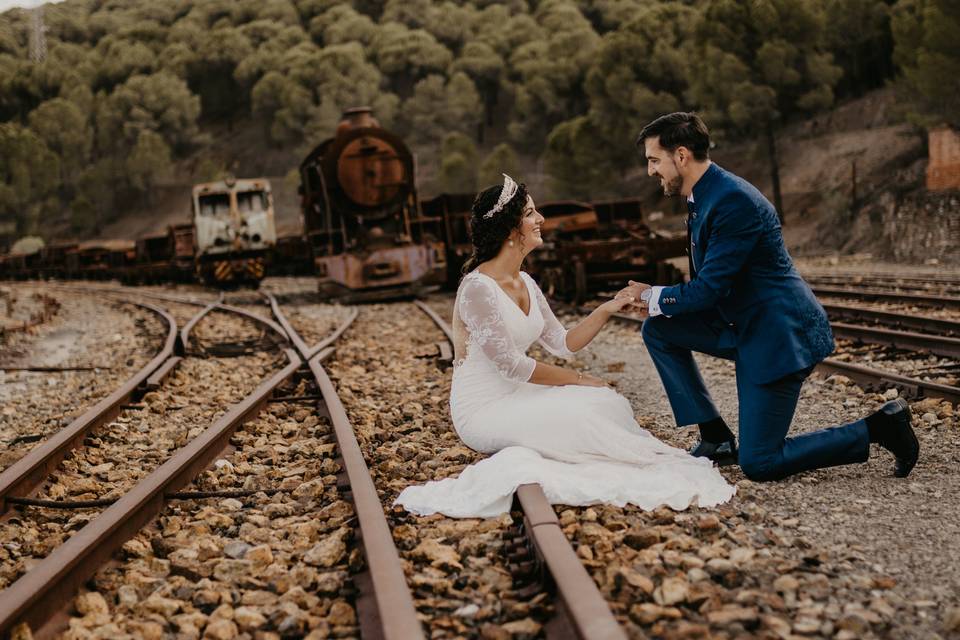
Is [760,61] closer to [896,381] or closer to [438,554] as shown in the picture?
[896,381]

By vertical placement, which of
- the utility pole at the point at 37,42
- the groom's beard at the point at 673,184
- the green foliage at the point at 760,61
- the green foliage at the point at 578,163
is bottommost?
the groom's beard at the point at 673,184

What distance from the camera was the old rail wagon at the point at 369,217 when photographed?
17188mm

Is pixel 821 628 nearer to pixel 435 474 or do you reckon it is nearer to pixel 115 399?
pixel 435 474

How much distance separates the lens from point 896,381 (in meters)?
6.16

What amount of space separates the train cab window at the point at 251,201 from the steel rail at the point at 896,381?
2029 cm

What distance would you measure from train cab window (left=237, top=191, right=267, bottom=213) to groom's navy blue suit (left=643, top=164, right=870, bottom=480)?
72.8 feet

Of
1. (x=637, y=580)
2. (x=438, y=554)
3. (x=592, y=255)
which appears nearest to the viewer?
(x=637, y=580)

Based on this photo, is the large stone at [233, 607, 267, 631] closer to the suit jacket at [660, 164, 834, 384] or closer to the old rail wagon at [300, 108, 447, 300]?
the suit jacket at [660, 164, 834, 384]

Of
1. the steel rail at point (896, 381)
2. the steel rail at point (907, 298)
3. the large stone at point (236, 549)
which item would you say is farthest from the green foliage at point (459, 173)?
the large stone at point (236, 549)

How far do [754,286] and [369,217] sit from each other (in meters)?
13.9

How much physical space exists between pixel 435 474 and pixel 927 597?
2.31m

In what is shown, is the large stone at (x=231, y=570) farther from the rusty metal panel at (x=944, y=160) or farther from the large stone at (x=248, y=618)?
the rusty metal panel at (x=944, y=160)

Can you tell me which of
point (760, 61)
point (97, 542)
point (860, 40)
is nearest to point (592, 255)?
point (97, 542)

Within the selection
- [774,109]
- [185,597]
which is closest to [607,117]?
[774,109]
